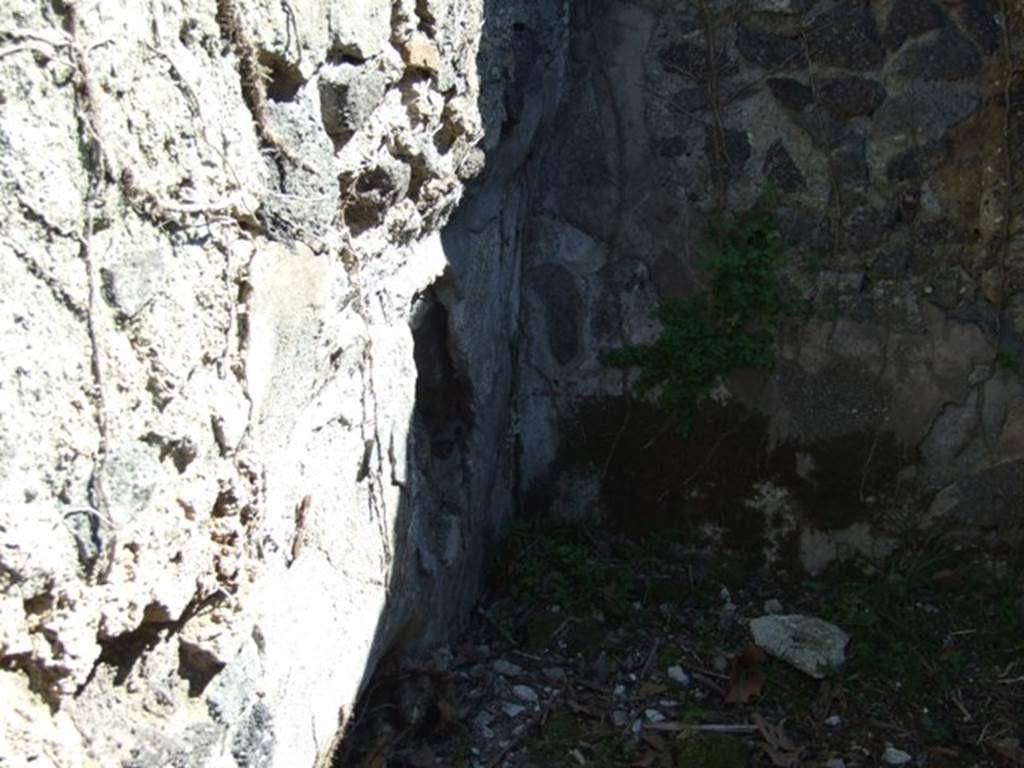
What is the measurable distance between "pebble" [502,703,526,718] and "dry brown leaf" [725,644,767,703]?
0.49 m

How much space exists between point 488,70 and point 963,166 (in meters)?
1.29

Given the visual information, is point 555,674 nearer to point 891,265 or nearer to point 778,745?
point 778,745

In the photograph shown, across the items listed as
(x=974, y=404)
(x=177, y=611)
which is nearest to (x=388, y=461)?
(x=177, y=611)

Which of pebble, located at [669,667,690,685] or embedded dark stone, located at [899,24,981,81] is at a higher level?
embedded dark stone, located at [899,24,981,81]

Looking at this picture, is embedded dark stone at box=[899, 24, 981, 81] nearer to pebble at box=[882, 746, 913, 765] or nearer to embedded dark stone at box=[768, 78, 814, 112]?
embedded dark stone at box=[768, 78, 814, 112]

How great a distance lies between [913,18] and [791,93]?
0.35 metres

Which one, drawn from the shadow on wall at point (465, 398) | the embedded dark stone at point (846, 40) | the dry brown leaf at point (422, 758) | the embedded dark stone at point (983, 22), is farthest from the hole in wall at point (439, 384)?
the embedded dark stone at point (983, 22)

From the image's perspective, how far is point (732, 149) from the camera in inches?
129

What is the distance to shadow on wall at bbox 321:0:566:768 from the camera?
8.85ft

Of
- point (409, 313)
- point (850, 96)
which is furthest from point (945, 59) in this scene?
point (409, 313)

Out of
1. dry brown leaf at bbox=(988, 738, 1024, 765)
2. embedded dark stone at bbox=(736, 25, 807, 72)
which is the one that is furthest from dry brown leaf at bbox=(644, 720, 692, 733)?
embedded dark stone at bbox=(736, 25, 807, 72)

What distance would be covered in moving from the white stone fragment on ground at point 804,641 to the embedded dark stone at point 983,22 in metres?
1.51

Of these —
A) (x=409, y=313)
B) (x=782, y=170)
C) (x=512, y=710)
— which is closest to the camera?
(x=409, y=313)

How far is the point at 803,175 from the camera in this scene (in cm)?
326
